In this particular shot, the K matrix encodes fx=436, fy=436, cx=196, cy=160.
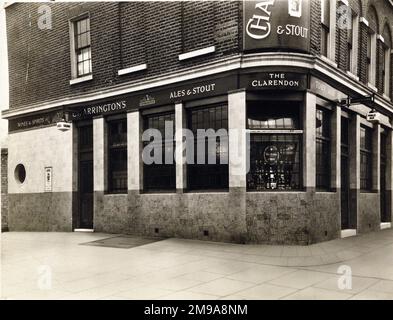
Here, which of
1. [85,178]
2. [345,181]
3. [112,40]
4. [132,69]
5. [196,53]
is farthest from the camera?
[85,178]

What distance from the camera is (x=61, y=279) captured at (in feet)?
26.2

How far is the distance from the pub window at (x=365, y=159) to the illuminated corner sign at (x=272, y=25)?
258 inches

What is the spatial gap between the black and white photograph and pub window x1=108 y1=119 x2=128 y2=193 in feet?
0.18

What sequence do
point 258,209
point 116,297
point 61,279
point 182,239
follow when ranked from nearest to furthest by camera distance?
point 116,297
point 61,279
point 258,209
point 182,239

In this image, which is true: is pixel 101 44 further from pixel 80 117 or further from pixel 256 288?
pixel 256 288

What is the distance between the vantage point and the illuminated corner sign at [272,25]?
11.6 m

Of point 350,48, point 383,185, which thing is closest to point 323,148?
point 350,48

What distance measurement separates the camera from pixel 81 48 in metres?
16.2

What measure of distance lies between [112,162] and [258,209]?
19.9 feet

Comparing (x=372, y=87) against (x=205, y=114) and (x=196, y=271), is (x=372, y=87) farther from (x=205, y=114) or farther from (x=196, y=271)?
(x=196, y=271)

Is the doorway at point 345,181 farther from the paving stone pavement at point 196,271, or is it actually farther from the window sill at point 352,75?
the paving stone pavement at point 196,271

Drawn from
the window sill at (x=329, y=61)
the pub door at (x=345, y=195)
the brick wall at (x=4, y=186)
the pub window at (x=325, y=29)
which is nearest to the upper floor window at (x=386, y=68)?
the pub door at (x=345, y=195)

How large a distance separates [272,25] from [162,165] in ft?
17.7

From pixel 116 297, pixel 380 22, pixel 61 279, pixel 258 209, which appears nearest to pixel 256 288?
pixel 116 297
